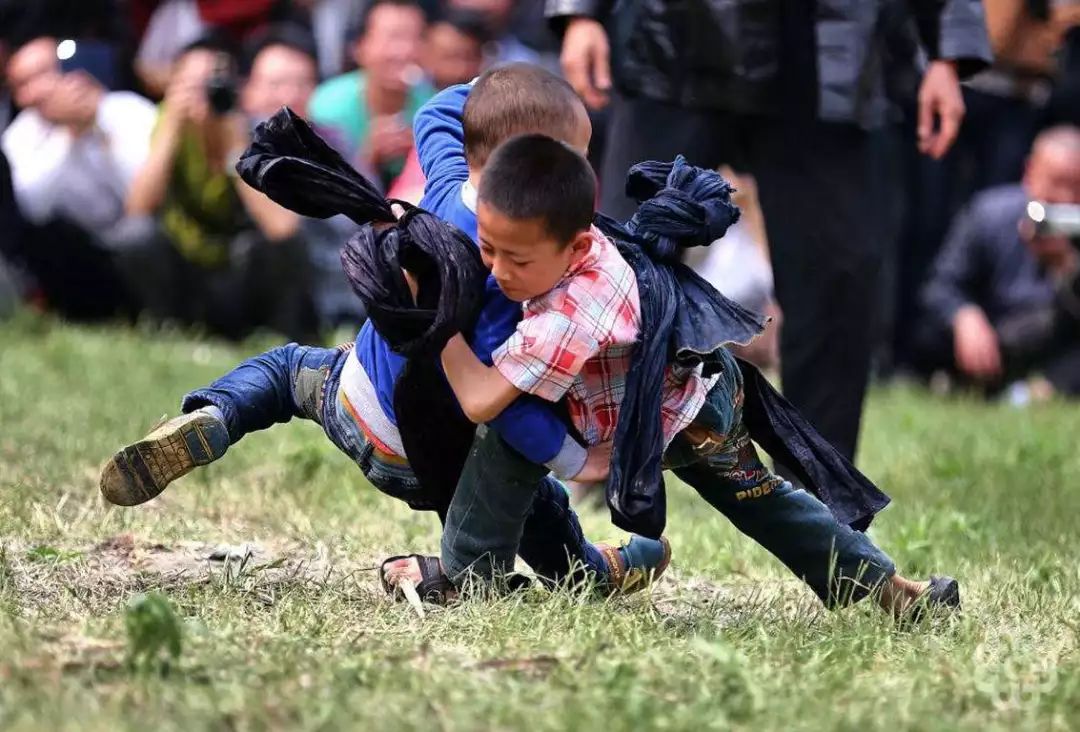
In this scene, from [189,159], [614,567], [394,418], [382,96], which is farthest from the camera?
[382,96]

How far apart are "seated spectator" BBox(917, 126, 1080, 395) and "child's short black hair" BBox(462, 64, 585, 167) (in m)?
5.92

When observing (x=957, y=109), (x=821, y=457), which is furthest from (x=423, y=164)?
(x=957, y=109)

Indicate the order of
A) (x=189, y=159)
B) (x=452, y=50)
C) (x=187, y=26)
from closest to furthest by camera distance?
1. (x=189, y=159)
2. (x=452, y=50)
3. (x=187, y=26)

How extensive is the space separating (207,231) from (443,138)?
5553 mm

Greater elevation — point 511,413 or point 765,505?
point 511,413

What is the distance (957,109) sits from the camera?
502cm

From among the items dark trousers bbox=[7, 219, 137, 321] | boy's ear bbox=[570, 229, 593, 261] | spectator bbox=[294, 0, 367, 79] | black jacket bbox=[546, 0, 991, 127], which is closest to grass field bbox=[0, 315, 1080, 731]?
boy's ear bbox=[570, 229, 593, 261]

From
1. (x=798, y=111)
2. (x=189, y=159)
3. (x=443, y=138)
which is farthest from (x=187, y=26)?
(x=443, y=138)

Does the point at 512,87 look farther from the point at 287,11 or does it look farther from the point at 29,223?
the point at 287,11

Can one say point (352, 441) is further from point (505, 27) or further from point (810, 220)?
point (505, 27)

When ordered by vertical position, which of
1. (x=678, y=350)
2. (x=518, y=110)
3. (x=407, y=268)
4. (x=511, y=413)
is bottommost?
(x=511, y=413)

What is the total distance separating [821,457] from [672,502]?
6.94 ft

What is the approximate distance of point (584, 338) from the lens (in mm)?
3451

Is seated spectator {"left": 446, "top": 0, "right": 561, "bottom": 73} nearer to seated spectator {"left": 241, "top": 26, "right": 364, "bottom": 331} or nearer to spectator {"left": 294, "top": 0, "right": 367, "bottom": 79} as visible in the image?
spectator {"left": 294, "top": 0, "right": 367, "bottom": 79}
